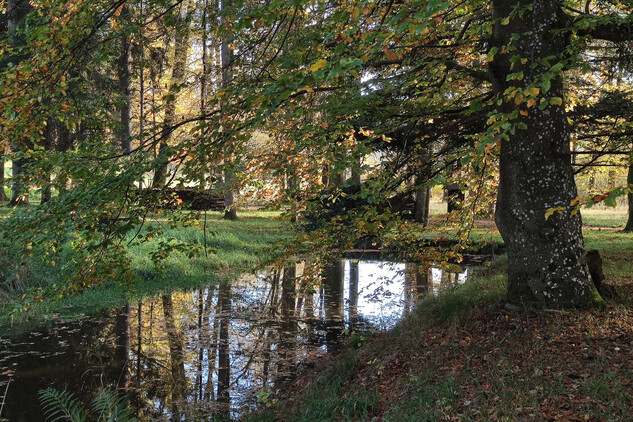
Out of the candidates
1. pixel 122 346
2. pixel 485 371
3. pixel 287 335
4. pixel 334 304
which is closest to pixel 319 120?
pixel 485 371

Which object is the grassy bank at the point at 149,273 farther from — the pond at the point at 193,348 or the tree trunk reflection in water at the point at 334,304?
the tree trunk reflection in water at the point at 334,304

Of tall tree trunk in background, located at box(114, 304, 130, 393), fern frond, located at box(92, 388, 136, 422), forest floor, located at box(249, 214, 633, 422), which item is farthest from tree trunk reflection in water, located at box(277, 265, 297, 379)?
fern frond, located at box(92, 388, 136, 422)

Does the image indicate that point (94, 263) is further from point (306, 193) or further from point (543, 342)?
point (543, 342)

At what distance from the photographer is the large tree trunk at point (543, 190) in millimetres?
6125

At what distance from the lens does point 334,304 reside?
1291 cm

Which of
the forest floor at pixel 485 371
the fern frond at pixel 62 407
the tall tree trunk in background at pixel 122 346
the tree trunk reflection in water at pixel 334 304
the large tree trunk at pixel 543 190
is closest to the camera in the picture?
the forest floor at pixel 485 371

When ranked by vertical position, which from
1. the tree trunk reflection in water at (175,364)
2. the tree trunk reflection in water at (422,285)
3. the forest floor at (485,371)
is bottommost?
the tree trunk reflection in water at (175,364)

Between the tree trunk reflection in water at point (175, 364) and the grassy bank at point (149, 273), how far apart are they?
1071 mm

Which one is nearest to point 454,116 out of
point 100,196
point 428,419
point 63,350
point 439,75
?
point 439,75

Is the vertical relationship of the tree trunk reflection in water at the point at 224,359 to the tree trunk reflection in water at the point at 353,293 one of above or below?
below

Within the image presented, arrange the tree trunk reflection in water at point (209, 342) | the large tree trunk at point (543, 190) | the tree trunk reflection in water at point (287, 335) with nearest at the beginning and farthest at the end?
the large tree trunk at point (543, 190), the tree trunk reflection in water at point (209, 342), the tree trunk reflection in water at point (287, 335)

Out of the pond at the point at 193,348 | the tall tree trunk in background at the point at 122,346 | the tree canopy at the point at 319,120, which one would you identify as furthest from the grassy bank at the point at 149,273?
the tree canopy at the point at 319,120

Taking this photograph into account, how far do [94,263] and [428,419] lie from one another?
4.01m

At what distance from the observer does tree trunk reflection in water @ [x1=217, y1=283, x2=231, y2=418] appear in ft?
23.9
